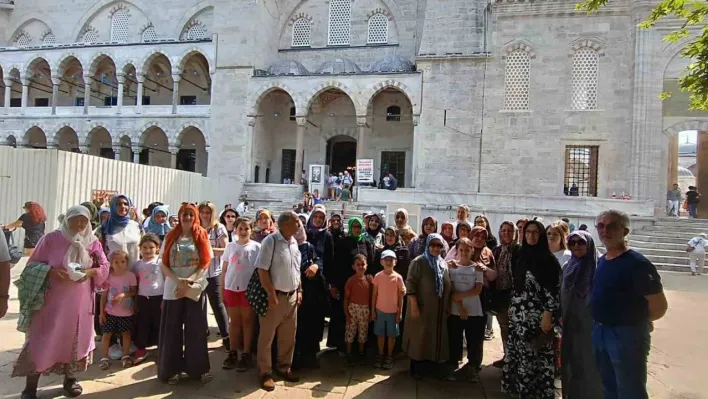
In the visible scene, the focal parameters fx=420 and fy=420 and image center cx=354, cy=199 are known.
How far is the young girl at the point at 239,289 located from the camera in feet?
14.2

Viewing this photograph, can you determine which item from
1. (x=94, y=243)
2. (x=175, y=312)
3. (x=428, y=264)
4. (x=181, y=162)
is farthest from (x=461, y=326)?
(x=181, y=162)

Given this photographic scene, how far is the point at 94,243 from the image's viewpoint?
3764 millimetres

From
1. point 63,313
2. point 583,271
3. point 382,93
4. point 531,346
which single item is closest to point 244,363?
point 63,313

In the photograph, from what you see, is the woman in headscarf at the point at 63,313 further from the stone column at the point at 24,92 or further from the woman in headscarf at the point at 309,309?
the stone column at the point at 24,92

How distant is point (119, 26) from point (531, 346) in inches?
1171

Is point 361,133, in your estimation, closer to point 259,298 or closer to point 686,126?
point 686,126

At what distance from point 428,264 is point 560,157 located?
16.4 metres

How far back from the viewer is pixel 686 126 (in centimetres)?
1711

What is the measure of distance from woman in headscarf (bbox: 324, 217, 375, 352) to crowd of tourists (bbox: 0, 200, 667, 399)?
0.02 m

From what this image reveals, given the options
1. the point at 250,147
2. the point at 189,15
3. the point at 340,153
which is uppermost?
the point at 189,15

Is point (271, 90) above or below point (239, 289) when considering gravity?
above

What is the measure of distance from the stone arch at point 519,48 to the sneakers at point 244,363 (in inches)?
722

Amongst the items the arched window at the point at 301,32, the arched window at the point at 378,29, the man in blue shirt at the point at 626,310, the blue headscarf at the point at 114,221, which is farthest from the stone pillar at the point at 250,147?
the man in blue shirt at the point at 626,310

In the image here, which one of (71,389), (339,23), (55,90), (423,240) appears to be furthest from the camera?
(55,90)
